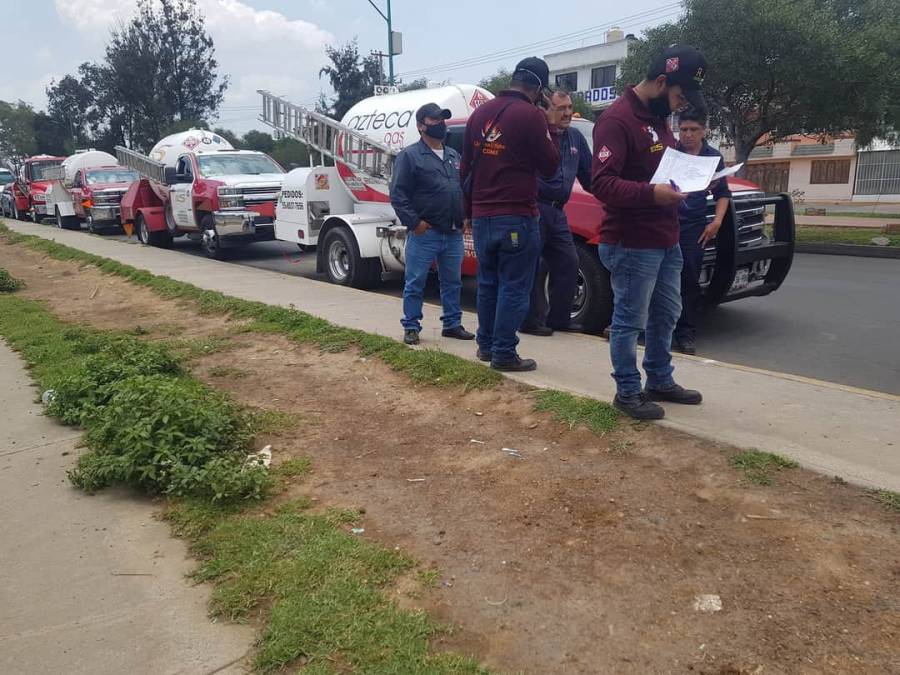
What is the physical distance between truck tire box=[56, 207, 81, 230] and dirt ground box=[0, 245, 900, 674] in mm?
21894

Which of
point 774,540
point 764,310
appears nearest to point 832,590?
point 774,540

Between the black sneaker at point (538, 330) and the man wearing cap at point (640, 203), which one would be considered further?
the black sneaker at point (538, 330)

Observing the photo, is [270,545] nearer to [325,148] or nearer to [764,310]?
[764,310]

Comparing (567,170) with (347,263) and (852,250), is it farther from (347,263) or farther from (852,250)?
(852,250)

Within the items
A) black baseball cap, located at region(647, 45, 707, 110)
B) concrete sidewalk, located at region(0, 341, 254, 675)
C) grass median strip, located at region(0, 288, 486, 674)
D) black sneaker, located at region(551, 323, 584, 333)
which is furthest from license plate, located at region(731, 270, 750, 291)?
concrete sidewalk, located at region(0, 341, 254, 675)

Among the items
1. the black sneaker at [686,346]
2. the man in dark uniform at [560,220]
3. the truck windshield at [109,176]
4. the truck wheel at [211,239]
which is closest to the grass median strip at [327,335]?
the man in dark uniform at [560,220]

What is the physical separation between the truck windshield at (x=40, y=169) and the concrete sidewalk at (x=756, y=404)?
22.8 metres

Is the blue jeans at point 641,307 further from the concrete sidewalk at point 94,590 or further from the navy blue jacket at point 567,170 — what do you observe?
the concrete sidewalk at point 94,590

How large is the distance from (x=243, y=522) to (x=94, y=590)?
60 centimetres

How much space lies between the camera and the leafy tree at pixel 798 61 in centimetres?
1398

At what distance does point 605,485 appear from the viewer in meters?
3.41

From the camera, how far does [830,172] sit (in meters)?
38.9

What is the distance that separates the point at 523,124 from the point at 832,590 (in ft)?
10.0

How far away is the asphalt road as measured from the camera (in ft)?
19.1
